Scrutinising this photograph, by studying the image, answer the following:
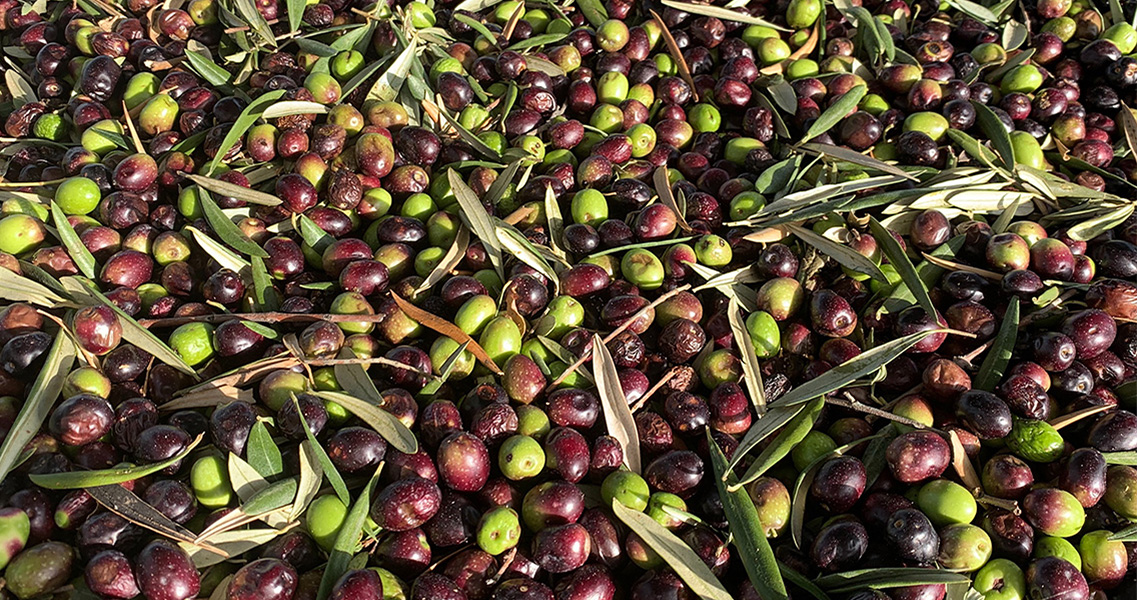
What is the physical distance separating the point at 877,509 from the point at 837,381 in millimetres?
385

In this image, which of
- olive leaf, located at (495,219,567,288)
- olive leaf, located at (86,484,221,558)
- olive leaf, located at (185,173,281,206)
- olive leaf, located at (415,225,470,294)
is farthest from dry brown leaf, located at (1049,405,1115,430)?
olive leaf, located at (185,173,281,206)

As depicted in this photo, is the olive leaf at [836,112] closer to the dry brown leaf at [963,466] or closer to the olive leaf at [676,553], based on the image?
the dry brown leaf at [963,466]

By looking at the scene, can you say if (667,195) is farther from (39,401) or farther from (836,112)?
(39,401)

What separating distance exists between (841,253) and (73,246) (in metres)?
2.63

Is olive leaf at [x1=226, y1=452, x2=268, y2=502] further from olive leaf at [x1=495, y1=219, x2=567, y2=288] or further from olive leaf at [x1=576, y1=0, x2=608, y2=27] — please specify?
olive leaf at [x1=576, y1=0, x2=608, y2=27]

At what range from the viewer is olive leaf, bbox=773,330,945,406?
2.30 metres

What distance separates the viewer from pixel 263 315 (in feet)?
8.11

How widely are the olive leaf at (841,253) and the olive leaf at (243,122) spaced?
2.06 m

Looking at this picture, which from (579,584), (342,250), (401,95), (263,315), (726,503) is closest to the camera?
(579,584)

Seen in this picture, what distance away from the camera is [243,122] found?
3.06 metres

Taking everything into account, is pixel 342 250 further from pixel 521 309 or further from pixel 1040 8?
pixel 1040 8

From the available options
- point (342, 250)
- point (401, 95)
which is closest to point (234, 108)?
point (401, 95)

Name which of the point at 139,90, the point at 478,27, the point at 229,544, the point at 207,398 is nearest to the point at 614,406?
the point at 229,544

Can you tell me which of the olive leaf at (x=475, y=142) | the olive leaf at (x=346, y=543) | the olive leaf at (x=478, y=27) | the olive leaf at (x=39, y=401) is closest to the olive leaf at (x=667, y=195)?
the olive leaf at (x=475, y=142)
